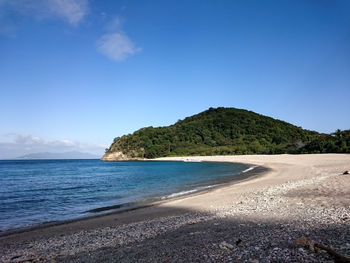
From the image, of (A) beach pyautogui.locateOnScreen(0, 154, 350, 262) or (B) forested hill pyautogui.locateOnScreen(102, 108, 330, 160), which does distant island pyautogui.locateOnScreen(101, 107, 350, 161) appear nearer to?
(B) forested hill pyautogui.locateOnScreen(102, 108, 330, 160)

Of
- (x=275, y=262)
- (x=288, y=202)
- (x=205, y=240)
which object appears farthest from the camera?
(x=288, y=202)

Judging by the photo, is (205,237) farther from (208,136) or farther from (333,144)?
(208,136)

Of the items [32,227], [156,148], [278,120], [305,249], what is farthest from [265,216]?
[278,120]

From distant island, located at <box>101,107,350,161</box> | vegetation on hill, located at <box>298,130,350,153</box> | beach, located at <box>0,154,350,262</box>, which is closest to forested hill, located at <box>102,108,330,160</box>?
distant island, located at <box>101,107,350,161</box>

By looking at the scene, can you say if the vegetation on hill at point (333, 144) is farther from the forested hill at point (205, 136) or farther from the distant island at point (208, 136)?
the forested hill at point (205, 136)

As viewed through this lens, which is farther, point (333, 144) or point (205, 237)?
point (333, 144)

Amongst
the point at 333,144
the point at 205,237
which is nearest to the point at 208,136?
the point at 333,144

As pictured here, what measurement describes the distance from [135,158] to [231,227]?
149 metres

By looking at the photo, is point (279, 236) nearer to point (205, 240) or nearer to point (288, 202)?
point (205, 240)

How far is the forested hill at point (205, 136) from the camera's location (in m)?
136

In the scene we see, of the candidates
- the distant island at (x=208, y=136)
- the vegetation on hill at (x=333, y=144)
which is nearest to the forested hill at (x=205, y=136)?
the distant island at (x=208, y=136)

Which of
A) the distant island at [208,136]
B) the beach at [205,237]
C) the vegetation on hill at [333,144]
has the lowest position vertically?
the beach at [205,237]

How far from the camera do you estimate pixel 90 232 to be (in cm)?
1063

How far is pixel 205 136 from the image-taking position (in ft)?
507
